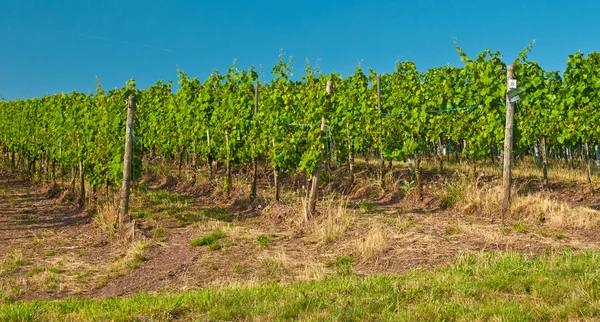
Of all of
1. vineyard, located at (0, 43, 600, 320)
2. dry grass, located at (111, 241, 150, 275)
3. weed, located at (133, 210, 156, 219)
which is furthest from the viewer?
weed, located at (133, 210, 156, 219)

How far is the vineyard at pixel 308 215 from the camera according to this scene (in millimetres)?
4930

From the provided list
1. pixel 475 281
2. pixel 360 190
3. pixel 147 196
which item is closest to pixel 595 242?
pixel 475 281

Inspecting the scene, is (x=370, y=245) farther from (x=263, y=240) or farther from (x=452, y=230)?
(x=263, y=240)

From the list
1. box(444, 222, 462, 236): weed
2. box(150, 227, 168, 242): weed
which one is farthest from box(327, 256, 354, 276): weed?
box(150, 227, 168, 242): weed

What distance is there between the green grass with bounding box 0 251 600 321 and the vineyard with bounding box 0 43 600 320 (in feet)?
0.08

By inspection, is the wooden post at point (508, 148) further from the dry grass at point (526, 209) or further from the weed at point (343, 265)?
the weed at point (343, 265)

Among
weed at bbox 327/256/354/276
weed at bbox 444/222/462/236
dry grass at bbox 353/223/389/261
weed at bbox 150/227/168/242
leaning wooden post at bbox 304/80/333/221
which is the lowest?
weed at bbox 327/256/354/276

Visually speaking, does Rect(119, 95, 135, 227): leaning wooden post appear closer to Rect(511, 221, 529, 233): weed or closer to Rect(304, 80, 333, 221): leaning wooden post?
Rect(304, 80, 333, 221): leaning wooden post

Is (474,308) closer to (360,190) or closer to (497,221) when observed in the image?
(497,221)

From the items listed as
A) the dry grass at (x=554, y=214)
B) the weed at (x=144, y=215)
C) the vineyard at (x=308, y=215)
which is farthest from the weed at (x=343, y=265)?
the weed at (x=144, y=215)

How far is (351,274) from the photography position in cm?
648

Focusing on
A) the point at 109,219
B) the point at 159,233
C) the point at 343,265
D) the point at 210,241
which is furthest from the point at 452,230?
the point at 109,219

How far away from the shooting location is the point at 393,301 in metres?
4.72

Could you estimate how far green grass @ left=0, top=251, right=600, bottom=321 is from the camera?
4.29 m
